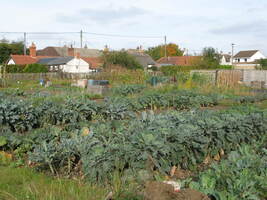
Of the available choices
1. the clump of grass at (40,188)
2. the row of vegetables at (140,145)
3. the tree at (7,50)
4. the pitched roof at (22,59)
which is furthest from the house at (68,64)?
the clump of grass at (40,188)

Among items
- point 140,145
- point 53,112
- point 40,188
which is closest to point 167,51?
point 53,112

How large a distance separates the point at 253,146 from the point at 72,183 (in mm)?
3100

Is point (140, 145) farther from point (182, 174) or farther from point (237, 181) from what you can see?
point (237, 181)

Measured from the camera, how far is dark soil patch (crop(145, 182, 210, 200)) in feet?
9.29

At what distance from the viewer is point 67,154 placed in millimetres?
4332

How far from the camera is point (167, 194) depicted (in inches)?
113

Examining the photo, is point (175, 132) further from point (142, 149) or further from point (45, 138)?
point (45, 138)

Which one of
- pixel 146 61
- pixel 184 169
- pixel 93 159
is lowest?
pixel 184 169

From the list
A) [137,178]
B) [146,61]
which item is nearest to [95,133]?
[137,178]

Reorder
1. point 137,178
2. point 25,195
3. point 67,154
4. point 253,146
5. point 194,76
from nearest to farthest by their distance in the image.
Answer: point 25,195
point 137,178
point 67,154
point 253,146
point 194,76

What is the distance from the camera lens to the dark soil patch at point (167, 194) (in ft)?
9.29

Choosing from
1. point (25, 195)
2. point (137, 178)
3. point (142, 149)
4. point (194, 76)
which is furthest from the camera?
point (194, 76)

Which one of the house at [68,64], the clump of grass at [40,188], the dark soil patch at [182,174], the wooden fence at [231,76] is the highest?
the house at [68,64]

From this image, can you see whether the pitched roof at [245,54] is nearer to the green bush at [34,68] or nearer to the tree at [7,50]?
the tree at [7,50]
